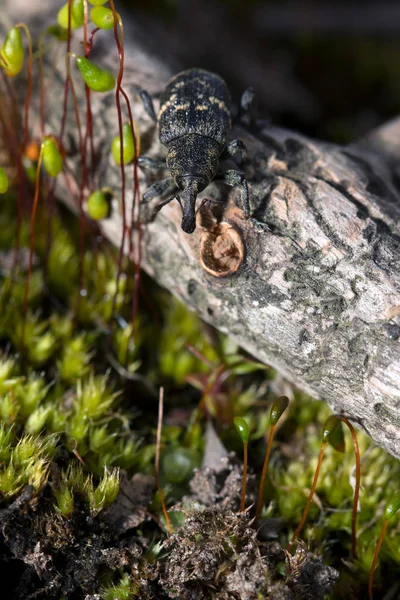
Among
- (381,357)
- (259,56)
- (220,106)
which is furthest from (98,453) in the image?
(259,56)

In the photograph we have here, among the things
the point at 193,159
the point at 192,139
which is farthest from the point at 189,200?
the point at 192,139

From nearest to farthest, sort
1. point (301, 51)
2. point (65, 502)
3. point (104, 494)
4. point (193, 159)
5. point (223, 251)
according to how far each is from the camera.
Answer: point (65, 502), point (104, 494), point (223, 251), point (193, 159), point (301, 51)

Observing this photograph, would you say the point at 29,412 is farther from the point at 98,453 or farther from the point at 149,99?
the point at 149,99

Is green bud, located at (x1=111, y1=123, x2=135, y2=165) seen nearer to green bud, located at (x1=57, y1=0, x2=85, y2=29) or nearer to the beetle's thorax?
the beetle's thorax

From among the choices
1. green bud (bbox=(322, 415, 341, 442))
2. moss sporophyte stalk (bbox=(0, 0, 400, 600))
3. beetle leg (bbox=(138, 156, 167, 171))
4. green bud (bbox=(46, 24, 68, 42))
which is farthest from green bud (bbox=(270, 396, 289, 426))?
green bud (bbox=(46, 24, 68, 42))

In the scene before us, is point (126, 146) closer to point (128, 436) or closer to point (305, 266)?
point (305, 266)

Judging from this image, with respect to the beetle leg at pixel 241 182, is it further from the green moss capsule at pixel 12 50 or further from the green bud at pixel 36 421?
the green bud at pixel 36 421

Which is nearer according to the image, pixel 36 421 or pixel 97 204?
pixel 36 421
